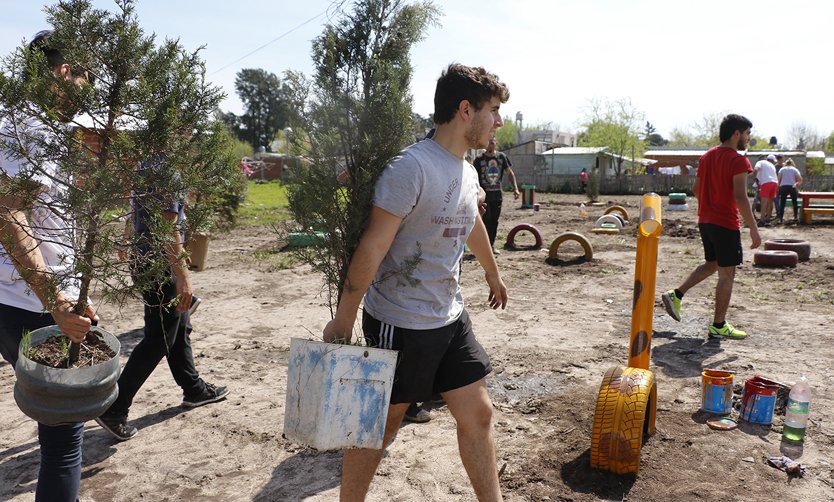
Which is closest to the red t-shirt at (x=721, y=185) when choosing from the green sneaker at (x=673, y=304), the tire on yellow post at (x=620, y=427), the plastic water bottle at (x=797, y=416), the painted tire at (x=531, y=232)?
the green sneaker at (x=673, y=304)

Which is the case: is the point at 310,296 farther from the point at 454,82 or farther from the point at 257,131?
the point at 257,131

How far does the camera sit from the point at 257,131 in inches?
3287

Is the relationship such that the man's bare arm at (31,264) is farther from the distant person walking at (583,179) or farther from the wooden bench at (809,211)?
the distant person walking at (583,179)

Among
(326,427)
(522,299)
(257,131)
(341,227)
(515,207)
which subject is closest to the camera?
(326,427)

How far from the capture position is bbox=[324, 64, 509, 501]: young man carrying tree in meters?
2.48

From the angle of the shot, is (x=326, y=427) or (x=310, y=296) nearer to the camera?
(x=326, y=427)

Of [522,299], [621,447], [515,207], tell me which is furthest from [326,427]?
[515,207]

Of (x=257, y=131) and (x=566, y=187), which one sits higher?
(x=257, y=131)

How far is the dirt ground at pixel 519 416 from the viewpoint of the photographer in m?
3.38

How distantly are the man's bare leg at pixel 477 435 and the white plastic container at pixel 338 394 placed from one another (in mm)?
394

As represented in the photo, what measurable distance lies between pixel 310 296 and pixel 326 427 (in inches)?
227

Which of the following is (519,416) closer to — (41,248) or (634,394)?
(634,394)

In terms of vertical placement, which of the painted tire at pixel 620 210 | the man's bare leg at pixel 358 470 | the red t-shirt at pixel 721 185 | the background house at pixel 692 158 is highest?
the background house at pixel 692 158

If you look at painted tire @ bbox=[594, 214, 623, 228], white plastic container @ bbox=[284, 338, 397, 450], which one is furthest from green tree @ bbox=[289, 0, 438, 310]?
painted tire @ bbox=[594, 214, 623, 228]
